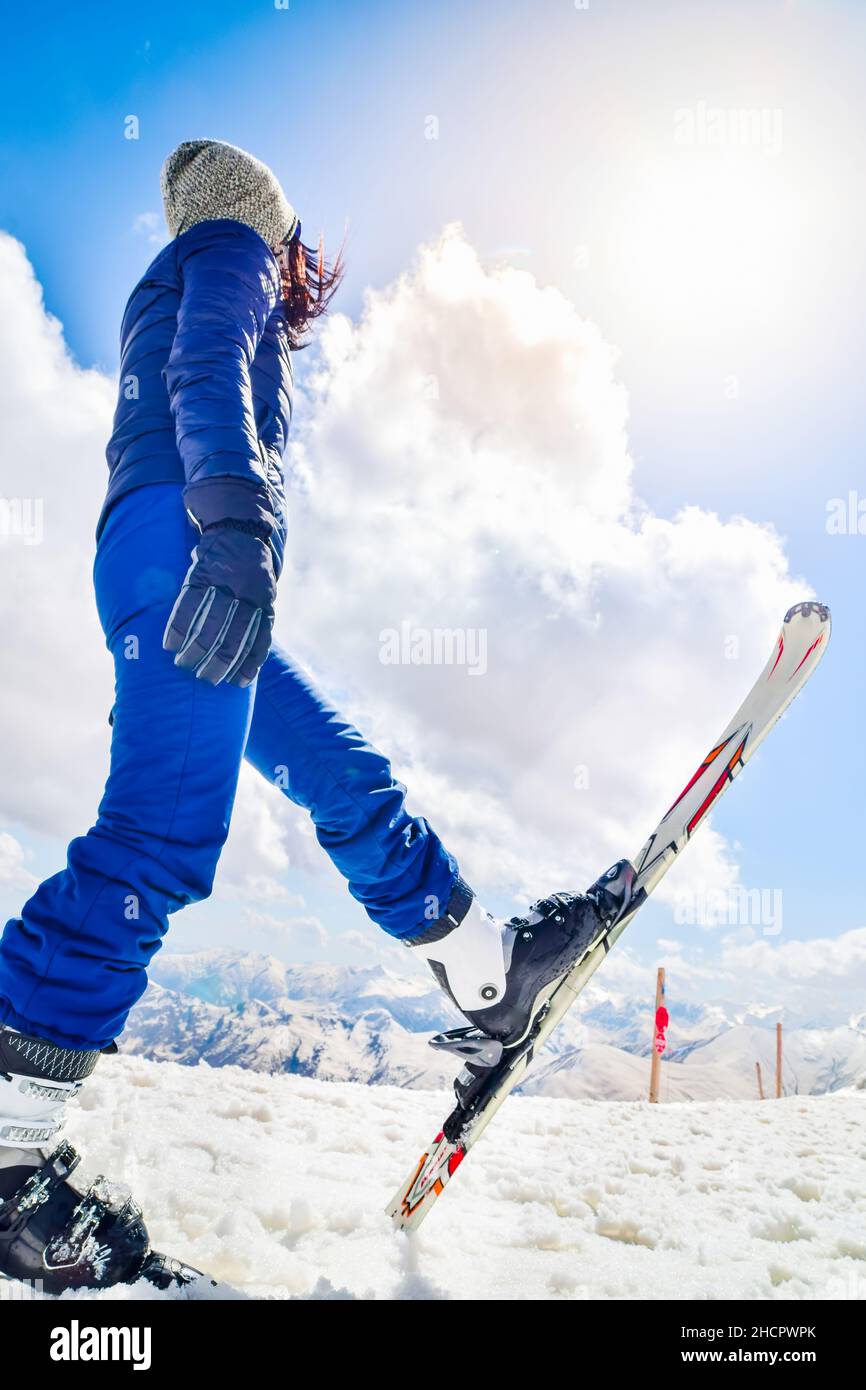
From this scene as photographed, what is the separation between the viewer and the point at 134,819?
138 centimetres

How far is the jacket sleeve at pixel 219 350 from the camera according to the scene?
1562 millimetres

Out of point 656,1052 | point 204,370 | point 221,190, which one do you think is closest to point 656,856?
point 204,370

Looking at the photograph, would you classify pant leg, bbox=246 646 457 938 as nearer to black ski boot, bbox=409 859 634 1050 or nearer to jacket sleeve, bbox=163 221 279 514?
black ski boot, bbox=409 859 634 1050

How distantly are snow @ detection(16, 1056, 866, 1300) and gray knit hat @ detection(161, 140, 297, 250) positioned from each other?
269 cm

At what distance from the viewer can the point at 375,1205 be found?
2023 mm

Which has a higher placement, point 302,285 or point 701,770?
point 302,285

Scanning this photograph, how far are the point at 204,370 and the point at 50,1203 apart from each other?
1.78 metres

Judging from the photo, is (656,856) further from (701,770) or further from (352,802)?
(352,802)

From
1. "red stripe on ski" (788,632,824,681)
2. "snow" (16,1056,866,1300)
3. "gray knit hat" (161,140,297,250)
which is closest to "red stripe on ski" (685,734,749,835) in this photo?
"red stripe on ski" (788,632,824,681)

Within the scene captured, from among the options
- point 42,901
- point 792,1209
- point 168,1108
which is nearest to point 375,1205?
point 168,1108

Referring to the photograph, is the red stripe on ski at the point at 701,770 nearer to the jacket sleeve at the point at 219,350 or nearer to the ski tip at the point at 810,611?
the ski tip at the point at 810,611

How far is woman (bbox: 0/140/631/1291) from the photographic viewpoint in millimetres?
1262
